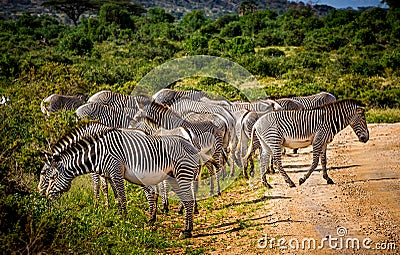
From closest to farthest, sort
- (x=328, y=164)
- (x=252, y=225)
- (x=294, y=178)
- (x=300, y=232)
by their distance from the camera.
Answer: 1. (x=300, y=232)
2. (x=252, y=225)
3. (x=294, y=178)
4. (x=328, y=164)

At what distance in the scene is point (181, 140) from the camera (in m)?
8.09

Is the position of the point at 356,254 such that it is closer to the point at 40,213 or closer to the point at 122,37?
the point at 40,213

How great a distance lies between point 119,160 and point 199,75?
17370 millimetres

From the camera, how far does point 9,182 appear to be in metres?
6.24

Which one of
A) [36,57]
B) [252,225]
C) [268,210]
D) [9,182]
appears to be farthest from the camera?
[36,57]

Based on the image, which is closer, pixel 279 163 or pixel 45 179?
pixel 45 179

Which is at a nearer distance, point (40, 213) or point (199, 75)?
point (40, 213)

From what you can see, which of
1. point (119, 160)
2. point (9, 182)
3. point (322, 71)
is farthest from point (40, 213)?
point (322, 71)

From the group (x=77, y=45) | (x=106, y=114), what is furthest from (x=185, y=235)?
(x=77, y=45)

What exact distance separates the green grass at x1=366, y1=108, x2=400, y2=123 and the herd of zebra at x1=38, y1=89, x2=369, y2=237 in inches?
129

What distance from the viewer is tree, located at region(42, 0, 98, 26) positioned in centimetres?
6037

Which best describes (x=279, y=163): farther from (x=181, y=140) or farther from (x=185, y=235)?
(x=185, y=235)

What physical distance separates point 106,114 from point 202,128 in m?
2.87

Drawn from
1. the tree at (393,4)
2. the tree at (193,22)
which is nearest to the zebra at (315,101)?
the tree at (193,22)
